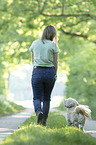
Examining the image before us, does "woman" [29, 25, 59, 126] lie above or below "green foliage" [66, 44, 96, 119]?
above

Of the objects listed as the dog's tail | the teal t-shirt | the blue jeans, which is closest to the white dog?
the dog's tail

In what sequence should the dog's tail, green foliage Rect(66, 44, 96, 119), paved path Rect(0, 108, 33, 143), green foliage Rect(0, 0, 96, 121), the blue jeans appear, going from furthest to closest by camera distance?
green foliage Rect(66, 44, 96, 119)
green foliage Rect(0, 0, 96, 121)
paved path Rect(0, 108, 33, 143)
the blue jeans
the dog's tail

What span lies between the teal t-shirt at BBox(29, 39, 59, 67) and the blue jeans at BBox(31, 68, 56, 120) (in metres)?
0.14

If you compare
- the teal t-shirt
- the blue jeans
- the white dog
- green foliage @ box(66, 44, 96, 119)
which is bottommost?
green foliage @ box(66, 44, 96, 119)

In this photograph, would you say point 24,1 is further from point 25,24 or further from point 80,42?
point 80,42

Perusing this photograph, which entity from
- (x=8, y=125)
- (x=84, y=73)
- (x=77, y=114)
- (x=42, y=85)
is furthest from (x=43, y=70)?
(x=84, y=73)

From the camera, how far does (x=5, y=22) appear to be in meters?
13.9

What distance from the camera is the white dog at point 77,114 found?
6.17m

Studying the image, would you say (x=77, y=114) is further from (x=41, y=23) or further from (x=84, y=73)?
(x=84, y=73)

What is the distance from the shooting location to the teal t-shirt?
636 cm

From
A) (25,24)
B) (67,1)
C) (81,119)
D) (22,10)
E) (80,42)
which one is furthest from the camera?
(80,42)

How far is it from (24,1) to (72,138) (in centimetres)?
937

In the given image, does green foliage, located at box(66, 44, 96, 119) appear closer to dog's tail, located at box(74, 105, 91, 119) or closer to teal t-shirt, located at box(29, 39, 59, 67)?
teal t-shirt, located at box(29, 39, 59, 67)

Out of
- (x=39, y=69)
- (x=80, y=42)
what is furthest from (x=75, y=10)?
(x=39, y=69)
